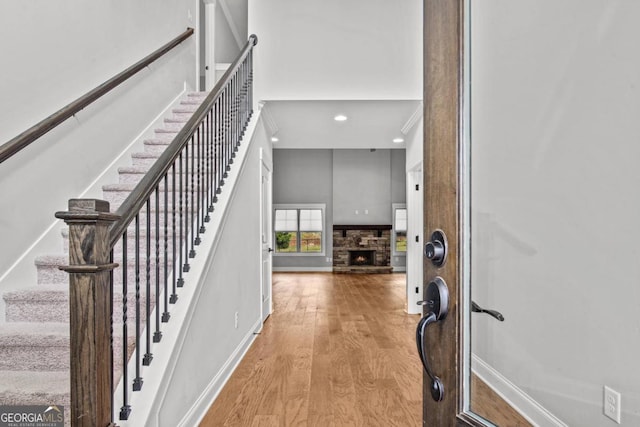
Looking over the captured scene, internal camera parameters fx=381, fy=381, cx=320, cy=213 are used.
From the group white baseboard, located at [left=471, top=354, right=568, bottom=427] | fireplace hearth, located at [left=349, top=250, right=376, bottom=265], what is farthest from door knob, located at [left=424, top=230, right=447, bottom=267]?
fireplace hearth, located at [left=349, top=250, right=376, bottom=265]

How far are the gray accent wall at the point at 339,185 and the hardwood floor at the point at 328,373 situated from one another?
16.7ft

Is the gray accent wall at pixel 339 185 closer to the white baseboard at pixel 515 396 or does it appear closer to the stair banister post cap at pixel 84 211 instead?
the stair banister post cap at pixel 84 211

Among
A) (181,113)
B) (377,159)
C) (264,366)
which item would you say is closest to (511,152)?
(264,366)

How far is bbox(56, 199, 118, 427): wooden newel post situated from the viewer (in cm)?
121

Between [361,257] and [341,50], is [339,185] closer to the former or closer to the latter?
[361,257]

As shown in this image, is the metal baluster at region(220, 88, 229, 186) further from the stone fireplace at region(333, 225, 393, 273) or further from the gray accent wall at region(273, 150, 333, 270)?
the stone fireplace at region(333, 225, 393, 273)

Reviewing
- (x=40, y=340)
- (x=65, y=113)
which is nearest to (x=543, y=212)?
(x=40, y=340)

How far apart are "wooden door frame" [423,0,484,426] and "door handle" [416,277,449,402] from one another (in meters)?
0.01

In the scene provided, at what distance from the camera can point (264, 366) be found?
3.16 meters

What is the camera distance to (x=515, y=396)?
771 millimetres

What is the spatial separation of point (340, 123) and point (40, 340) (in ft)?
13.4

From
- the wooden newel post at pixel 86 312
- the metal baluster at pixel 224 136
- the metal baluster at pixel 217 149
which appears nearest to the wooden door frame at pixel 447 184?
the wooden newel post at pixel 86 312

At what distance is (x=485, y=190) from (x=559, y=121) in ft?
0.68

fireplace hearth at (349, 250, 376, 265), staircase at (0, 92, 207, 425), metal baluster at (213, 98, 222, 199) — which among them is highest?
metal baluster at (213, 98, 222, 199)
